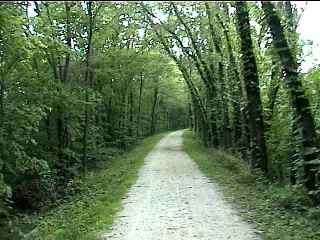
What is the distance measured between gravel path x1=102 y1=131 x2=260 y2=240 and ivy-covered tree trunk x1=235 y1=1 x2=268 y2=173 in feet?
5.88

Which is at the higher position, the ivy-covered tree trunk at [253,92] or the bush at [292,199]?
the ivy-covered tree trunk at [253,92]

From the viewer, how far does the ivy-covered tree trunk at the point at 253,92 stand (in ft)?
48.6

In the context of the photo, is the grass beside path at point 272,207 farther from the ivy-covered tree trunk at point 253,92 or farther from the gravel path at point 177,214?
the ivy-covered tree trunk at point 253,92

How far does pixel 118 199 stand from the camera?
1309 centimetres

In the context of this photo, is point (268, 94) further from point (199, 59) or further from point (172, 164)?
point (199, 59)

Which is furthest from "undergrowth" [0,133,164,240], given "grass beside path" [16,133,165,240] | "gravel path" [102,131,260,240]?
"gravel path" [102,131,260,240]

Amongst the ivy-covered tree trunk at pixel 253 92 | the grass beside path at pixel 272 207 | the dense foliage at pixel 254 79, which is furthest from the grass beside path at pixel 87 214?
the dense foliage at pixel 254 79

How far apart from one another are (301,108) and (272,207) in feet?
7.69

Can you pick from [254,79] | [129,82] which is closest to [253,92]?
[254,79]

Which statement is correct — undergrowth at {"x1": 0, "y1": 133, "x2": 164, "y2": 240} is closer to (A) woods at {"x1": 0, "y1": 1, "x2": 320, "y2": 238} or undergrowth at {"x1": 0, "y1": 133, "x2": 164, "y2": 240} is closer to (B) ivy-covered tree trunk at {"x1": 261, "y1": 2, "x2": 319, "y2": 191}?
(A) woods at {"x1": 0, "y1": 1, "x2": 320, "y2": 238}

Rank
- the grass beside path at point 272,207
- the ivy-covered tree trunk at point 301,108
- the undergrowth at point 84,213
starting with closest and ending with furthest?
the grass beside path at point 272,207
the undergrowth at point 84,213
the ivy-covered tree trunk at point 301,108

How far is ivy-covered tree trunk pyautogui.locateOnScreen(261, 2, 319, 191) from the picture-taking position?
10.1 meters

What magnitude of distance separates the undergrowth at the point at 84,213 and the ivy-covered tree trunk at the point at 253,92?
4.38 m

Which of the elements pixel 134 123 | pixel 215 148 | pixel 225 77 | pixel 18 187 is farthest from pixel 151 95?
pixel 18 187
